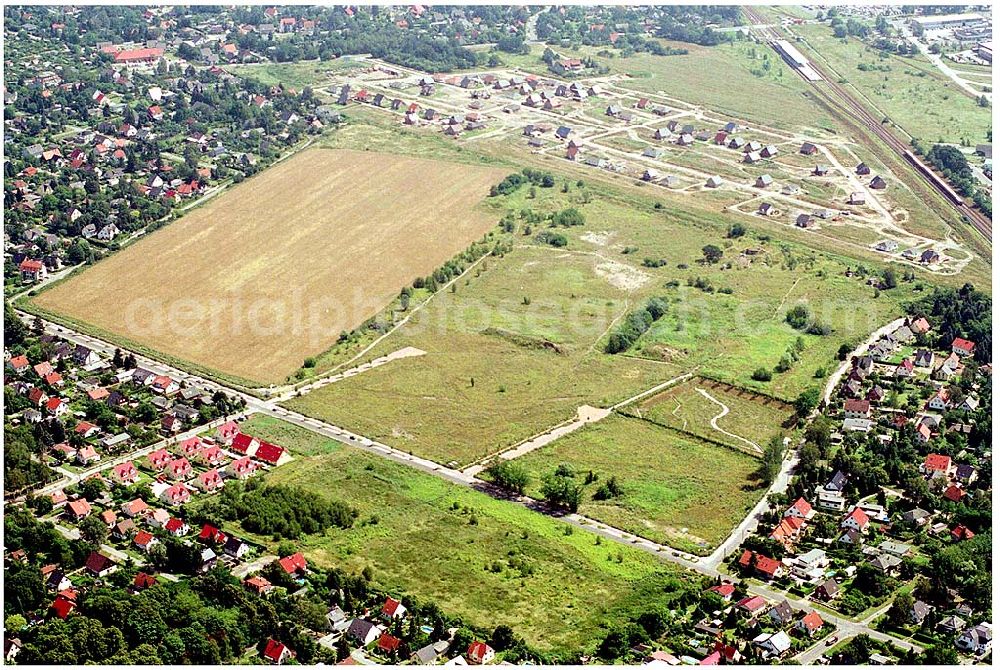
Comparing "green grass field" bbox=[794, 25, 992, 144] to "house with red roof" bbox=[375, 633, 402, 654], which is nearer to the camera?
"house with red roof" bbox=[375, 633, 402, 654]

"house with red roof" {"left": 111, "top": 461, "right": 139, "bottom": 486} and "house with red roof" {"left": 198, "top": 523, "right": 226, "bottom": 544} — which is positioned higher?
"house with red roof" {"left": 198, "top": 523, "right": 226, "bottom": 544}

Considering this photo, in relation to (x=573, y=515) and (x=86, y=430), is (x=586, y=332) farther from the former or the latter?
(x=86, y=430)

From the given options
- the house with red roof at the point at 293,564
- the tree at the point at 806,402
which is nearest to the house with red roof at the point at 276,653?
the house with red roof at the point at 293,564

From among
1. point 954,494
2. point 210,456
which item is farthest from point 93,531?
point 954,494

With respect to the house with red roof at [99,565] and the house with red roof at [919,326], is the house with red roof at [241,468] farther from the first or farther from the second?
the house with red roof at [919,326]

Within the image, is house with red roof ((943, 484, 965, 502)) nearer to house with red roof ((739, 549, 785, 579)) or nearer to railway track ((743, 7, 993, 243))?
house with red roof ((739, 549, 785, 579))

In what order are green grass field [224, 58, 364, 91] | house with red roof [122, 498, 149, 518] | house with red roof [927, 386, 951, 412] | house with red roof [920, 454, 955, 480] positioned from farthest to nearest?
green grass field [224, 58, 364, 91] → house with red roof [927, 386, 951, 412] → house with red roof [920, 454, 955, 480] → house with red roof [122, 498, 149, 518]

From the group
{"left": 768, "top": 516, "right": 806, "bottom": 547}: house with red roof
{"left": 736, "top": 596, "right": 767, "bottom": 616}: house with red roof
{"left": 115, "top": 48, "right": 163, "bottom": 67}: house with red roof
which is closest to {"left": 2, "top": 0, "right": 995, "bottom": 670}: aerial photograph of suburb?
{"left": 768, "top": 516, "right": 806, "bottom": 547}: house with red roof
